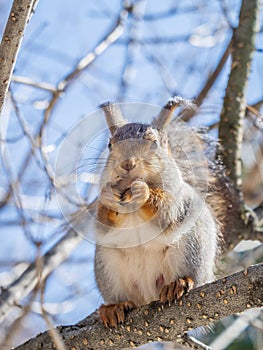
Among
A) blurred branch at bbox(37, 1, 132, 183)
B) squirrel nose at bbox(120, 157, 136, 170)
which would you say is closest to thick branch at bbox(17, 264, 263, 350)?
squirrel nose at bbox(120, 157, 136, 170)

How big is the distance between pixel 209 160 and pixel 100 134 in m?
0.59

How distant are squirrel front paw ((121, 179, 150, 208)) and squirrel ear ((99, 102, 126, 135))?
13.8 inches

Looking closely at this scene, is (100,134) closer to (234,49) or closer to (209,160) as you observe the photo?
(209,160)

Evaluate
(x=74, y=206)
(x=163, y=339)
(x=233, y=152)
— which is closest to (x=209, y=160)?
(x=233, y=152)

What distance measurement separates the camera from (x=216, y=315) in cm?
180

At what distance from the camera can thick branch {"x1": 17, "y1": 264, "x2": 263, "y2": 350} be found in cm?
170

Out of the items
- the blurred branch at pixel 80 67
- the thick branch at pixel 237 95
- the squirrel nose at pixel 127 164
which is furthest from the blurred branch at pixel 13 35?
the thick branch at pixel 237 95

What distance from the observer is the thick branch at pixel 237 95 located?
3.05 meters

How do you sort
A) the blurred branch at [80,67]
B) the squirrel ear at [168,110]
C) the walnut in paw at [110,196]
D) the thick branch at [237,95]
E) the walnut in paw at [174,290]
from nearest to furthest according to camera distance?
1. the walnut in paw at [174,290]
2. the walnut in paw at [110,196]
3. the squirrel ear at [168,110]
4. the blurred branch at [80,67]
5. the thick branch at [237,95]

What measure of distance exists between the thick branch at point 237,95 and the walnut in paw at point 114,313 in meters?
0.98

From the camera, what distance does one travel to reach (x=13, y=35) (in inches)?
66.6

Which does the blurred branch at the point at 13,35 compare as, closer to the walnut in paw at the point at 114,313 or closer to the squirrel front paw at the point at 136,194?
the squirrel front paw at the point at 136,194

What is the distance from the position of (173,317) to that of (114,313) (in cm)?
27

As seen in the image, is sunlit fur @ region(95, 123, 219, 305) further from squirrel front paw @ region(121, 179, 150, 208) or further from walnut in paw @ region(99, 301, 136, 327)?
walnut in paw @ region(99, 301, 136, 327)
